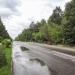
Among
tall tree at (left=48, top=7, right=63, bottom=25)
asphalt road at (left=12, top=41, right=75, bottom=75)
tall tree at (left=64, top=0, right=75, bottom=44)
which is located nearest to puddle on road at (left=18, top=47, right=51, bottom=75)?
asphalt road at (left=12, top=41, right=75, bottom=75)

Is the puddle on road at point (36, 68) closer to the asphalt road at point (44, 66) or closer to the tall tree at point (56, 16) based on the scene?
the asphalt road at point (44, 66)

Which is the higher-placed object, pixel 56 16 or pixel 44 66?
pixel 56 16

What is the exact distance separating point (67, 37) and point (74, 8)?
6.62 m

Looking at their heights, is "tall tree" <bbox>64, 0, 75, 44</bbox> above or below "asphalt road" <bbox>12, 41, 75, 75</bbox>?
above

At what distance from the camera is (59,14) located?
265 ft

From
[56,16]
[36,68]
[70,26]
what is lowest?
[36,68]

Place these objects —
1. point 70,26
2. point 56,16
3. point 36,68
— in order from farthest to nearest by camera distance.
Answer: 1. point 56,16
2. point 70,26
3. point 36,68

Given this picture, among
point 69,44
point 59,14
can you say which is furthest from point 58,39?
point 59,14

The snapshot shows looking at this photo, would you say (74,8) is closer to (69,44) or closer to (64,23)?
(64,23)

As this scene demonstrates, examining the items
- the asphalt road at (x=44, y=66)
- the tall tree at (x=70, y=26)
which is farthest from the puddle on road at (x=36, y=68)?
the tall tree at (x=70, y=26)

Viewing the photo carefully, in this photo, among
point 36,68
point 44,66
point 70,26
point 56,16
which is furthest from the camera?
point 56,16

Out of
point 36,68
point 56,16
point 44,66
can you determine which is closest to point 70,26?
point 56,16

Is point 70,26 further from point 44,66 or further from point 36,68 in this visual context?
point 36,68

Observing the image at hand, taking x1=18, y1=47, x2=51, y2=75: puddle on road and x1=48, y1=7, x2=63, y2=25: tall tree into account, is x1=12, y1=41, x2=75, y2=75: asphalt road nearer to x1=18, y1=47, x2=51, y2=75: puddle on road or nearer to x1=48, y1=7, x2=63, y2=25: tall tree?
x1=18, y1=47, x2=51, y2=75: puddle on road
